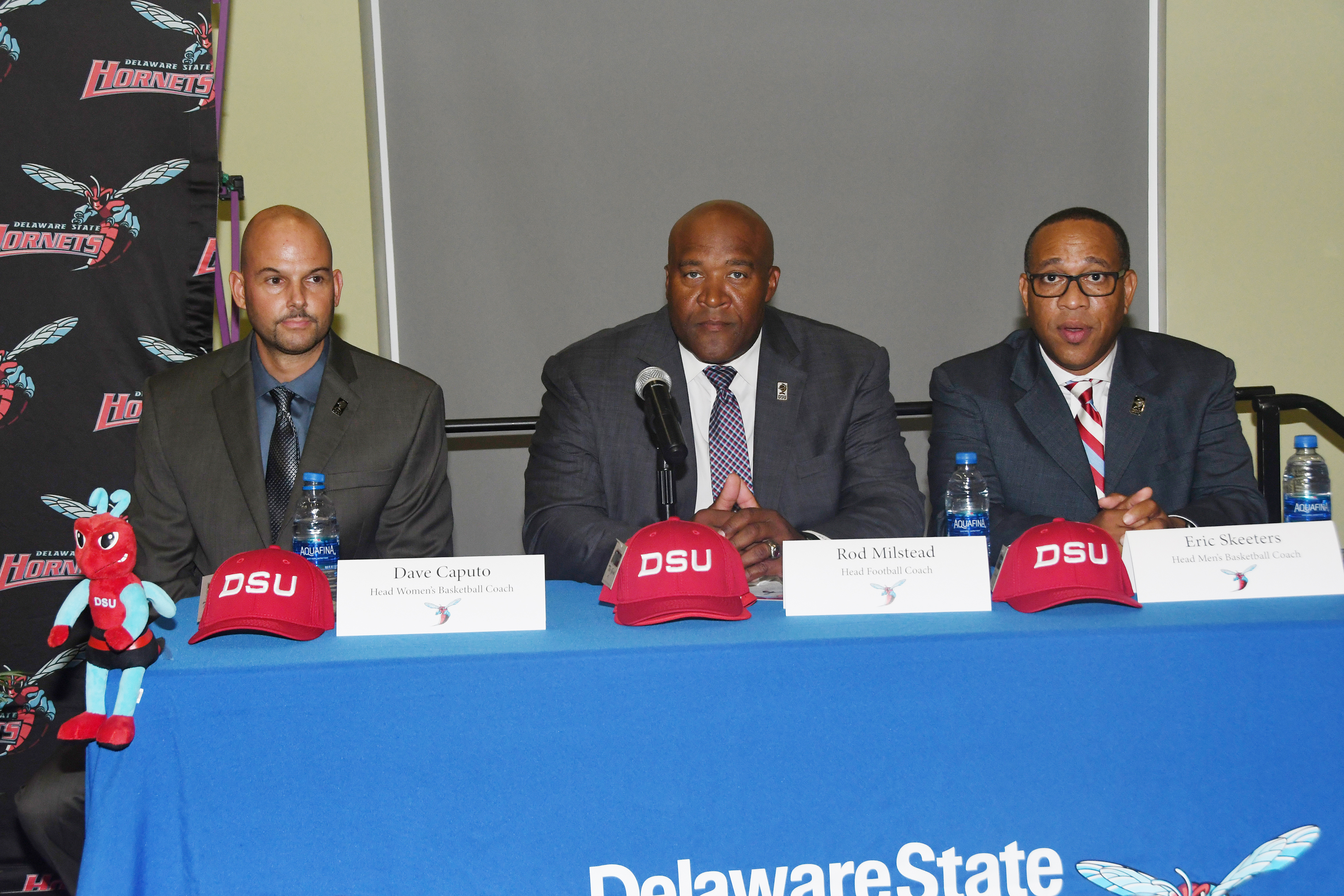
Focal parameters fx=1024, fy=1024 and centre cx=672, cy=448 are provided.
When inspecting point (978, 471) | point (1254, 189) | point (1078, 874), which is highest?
point (1254, 189)

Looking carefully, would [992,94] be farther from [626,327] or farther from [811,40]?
[626,327]

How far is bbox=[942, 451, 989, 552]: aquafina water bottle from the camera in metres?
1.97

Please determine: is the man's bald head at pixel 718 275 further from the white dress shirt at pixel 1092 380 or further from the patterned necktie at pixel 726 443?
the white dress shirt at pixel 1092 380

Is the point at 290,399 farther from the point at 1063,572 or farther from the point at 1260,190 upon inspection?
the point at 1260,190

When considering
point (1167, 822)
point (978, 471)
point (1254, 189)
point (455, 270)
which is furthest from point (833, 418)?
point (1254, 189)

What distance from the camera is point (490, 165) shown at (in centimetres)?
384

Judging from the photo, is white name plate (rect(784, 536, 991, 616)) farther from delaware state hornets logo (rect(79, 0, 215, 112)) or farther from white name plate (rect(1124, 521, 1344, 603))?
delaware state hornets logo (rect(79, 0, 215, 112))

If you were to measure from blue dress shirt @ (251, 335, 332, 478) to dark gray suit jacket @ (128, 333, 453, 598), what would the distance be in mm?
28

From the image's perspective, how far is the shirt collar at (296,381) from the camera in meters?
2.47

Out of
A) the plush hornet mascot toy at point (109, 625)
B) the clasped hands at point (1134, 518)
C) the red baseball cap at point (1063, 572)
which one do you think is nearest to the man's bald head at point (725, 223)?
the clasped hands at point (1134, 518)

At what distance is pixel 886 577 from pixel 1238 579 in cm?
58

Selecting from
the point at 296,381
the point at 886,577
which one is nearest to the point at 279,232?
the point at 296,381

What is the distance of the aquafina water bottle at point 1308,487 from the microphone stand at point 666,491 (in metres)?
1.17

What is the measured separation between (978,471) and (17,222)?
2621 mm
